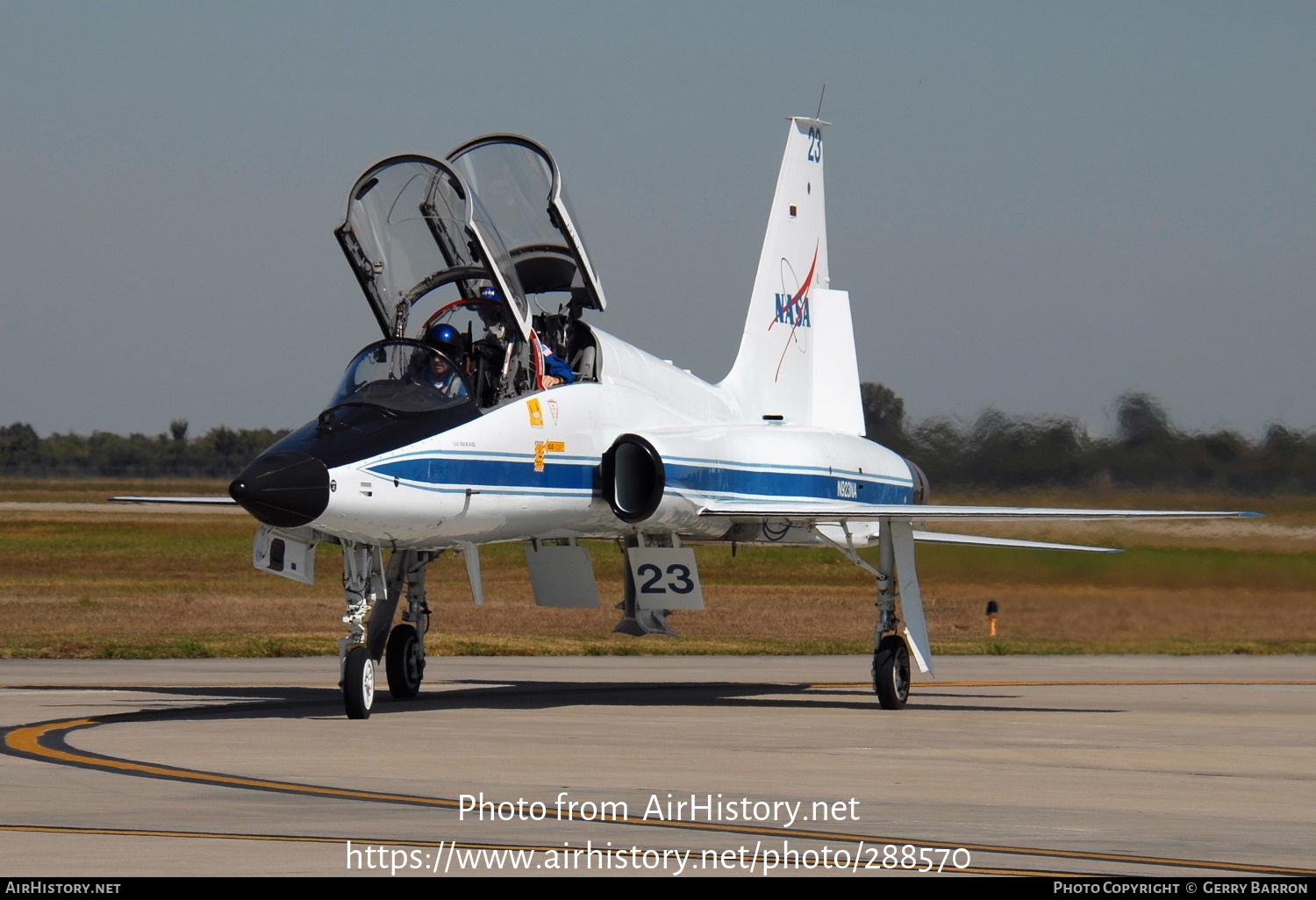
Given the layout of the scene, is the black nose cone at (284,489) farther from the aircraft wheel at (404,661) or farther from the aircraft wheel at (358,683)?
the aircraft wheel at (404,661)

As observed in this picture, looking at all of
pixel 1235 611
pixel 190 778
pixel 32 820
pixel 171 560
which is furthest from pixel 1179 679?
pixel 171 560

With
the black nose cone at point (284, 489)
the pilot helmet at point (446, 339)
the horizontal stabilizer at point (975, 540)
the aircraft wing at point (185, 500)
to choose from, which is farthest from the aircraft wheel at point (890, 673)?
the aircraft wing at point (185, 500)

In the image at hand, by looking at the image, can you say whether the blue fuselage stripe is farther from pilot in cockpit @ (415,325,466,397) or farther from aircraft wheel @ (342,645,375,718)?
aircraft wheel @ (342,645,375,718)

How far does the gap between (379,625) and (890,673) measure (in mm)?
5153

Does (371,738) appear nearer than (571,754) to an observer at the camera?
No

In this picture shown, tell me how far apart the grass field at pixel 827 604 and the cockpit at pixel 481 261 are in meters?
9.41

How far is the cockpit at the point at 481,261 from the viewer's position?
51.1 feet

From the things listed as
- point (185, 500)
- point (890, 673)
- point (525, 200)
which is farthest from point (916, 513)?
point (185, 500)

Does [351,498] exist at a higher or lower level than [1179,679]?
→ higher

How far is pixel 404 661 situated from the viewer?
17.7 meters

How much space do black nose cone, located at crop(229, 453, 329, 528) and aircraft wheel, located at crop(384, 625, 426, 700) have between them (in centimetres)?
464

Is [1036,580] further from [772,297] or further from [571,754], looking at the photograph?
[571,754]
